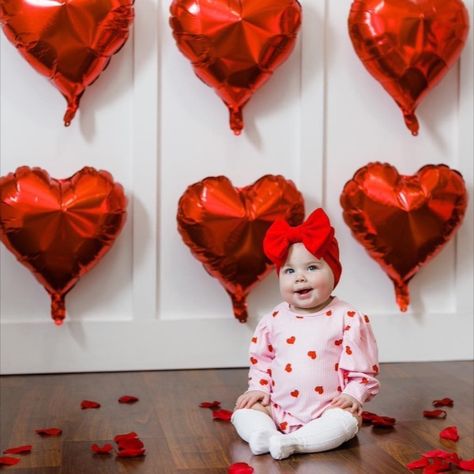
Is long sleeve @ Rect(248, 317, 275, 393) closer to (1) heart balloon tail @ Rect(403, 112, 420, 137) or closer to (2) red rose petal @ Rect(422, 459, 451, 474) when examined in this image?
(2) red rose petal @ Rect(422, 459, 451, 474)

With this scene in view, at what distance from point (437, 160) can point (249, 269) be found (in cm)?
64

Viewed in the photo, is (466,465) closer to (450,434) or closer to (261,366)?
(450,434)

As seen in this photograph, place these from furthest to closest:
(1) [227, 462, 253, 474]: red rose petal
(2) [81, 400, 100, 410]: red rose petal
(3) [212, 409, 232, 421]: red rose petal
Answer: (2) [81, 400, 100, 410]: red rose petal → (3) [212, 409, 232, 421]: red rose petal → (1) [227, 462, 253, 474]: red rose petal

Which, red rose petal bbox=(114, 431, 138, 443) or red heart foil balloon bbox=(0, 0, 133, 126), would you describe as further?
red heart foil balloon bbox=(0, 0, 133, 126)

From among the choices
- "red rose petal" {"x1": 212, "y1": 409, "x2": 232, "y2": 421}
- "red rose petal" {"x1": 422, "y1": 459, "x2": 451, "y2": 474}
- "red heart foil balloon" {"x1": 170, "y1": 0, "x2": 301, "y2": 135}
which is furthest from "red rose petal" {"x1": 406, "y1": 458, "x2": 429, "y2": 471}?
"red heart foil balloon" {"x1": 170, "y1": 0, "x2": 301, "y2": 135}

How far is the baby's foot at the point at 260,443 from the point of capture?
197 centimetres

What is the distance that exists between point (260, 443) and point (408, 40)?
1.30 meters

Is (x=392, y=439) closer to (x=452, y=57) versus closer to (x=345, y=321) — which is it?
(x=345, y=321)

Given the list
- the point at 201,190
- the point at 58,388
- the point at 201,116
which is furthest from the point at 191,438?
the point at 201,116

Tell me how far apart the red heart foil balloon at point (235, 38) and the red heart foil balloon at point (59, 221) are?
0.39 meters

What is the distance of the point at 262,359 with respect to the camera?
86.0 inches

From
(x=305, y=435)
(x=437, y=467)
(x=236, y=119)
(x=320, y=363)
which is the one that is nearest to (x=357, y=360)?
(x=320, y=363)

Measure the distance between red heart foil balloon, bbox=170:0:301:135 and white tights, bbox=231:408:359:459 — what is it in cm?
103

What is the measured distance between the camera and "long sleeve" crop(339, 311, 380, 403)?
2.06 meters
